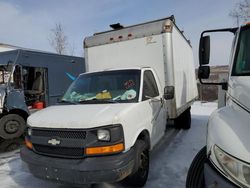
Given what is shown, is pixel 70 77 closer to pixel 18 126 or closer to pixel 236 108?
pixel 18 126

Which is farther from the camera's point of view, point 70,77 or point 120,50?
point 70,77

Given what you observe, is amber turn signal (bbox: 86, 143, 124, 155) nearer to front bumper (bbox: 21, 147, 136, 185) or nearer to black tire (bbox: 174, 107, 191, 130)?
front bumper (bbox: 21, 147, 136, 185)

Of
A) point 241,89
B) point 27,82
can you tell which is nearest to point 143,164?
point 241,89

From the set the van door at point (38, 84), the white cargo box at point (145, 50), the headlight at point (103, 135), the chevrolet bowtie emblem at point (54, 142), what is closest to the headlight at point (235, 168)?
the headlight at point (103, 135)

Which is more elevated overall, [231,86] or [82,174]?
[231,86]

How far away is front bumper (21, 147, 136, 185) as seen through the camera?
3137mm

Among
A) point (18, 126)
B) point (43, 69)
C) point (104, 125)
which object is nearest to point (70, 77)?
point (43, 69)

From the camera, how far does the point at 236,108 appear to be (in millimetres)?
2738

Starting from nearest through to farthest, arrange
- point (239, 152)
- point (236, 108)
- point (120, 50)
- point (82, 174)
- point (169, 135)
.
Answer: point (239, 152) < point (236, 108) < point (82, 174) < point (120, 50) < point (169, 135)

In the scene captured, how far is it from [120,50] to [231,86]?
3.62 meters

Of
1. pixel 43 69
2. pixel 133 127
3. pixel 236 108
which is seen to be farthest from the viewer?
pixel 43 69

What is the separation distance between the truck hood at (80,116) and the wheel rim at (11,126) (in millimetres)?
4502

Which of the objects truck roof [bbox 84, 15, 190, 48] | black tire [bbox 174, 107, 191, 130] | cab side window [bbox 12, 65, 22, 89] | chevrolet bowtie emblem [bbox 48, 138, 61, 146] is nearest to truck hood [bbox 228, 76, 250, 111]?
chevrolet bowtie emblem [bbox 48, 138, 61, 146]

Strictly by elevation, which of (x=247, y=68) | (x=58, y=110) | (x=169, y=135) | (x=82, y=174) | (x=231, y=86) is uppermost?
(x=247, y=68)
